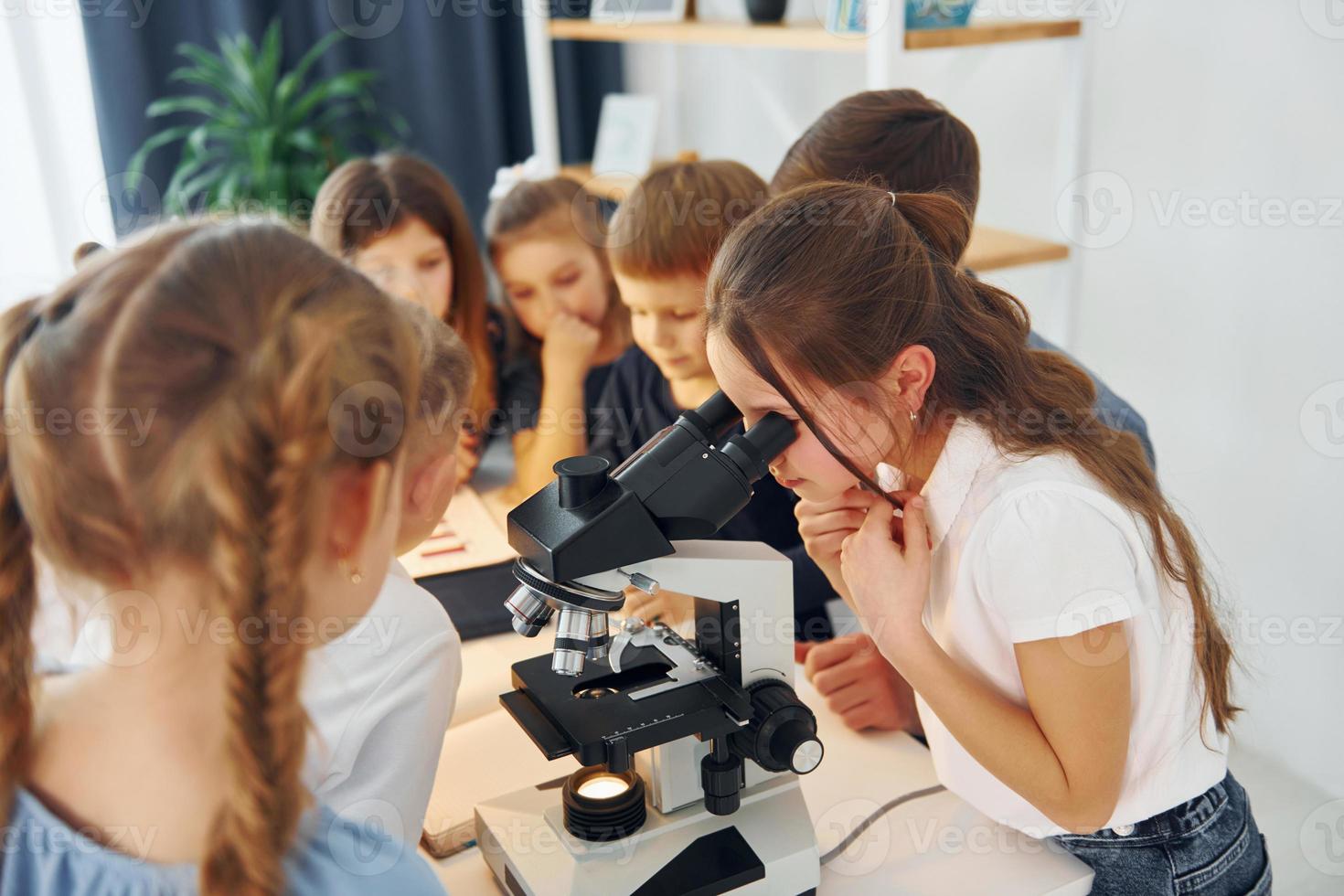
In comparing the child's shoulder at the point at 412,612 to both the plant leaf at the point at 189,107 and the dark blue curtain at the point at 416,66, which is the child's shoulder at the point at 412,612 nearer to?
the plant leaf at the point at 189,107

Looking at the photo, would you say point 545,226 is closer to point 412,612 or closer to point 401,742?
point 412,612

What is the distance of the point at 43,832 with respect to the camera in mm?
700

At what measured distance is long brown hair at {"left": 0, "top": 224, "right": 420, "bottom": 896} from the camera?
618 mm

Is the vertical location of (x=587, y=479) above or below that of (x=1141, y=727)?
above

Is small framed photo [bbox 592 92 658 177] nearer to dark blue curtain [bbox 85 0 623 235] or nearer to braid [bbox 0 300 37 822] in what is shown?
dark blue curtain [bbox 85 0 623 235]

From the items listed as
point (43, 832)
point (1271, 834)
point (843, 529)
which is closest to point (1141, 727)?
point (843, 529)

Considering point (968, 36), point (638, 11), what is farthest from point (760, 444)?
point (638, 11)

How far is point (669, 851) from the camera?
3.31 feet

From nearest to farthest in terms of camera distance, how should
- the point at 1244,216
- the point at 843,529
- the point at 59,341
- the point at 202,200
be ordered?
the point at 59,341 → the point at 843,529 → the point at 1244,216 → the point at 202,200

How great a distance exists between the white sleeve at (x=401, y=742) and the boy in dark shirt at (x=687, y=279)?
54 centimetres

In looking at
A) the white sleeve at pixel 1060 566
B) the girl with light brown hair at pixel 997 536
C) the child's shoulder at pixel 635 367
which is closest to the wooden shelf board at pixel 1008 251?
the child's shoulder at pixel 635 367

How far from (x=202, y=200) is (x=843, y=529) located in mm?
2554

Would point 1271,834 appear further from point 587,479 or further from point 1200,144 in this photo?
point 587,479

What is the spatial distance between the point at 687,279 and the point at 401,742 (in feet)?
2.82
